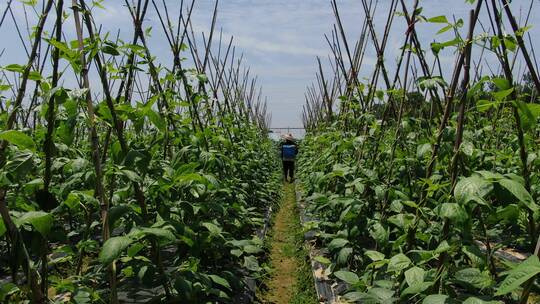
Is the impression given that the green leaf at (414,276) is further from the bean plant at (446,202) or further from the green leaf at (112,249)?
the green leaf at (112,249)

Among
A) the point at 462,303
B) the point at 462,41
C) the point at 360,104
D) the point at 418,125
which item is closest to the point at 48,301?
the point at 462,303

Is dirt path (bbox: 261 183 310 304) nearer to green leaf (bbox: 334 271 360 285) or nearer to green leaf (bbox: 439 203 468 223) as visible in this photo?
green leaf (bbox: 334 271 360 285)

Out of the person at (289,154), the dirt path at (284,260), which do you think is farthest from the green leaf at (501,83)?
the person at (289,154)

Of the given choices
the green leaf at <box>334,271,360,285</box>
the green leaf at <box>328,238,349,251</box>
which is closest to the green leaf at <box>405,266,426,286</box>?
the green leaf at <box>334,271,360,285</box>

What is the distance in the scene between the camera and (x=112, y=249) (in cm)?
181

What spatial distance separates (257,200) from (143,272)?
4613 millimetres

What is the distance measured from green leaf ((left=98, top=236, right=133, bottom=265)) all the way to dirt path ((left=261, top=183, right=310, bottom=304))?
2357mm

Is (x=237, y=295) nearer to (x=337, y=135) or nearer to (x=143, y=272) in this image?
(x=143, y=272)

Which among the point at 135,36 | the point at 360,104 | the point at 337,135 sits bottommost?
the point at 337,135

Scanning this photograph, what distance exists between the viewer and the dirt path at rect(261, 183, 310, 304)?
14.1 feet

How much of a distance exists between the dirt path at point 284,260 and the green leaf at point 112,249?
2357 mm

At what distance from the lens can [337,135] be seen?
5.98m

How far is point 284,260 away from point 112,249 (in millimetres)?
3789

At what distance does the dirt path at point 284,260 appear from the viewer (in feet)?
14.1
